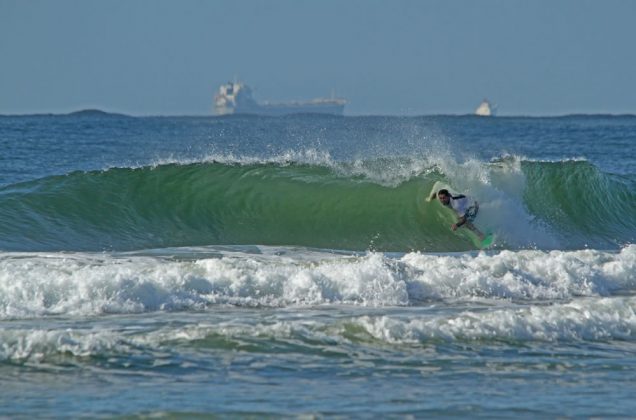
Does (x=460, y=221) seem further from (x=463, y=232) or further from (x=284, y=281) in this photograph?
(x=284, y=281)

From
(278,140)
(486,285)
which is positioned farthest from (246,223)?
(278,140)

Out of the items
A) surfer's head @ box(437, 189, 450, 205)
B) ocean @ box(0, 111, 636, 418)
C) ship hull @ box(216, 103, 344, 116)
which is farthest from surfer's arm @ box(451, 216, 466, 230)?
ship hull @ box(216, 103, 344, 116)

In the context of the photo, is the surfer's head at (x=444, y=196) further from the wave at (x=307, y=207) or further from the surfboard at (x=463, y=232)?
the wave at (x=307, y=207)

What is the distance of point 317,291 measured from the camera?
1345 cm

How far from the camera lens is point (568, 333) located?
11.6 metres

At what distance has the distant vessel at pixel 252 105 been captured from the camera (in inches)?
6324

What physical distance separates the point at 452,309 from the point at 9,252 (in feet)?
25.2

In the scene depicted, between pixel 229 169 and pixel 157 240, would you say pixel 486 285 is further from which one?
pixel 229 169

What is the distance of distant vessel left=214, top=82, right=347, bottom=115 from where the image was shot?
160625 mm

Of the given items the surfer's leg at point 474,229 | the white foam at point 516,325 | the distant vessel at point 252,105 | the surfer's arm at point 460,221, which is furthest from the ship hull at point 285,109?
the white foam at point 516,325

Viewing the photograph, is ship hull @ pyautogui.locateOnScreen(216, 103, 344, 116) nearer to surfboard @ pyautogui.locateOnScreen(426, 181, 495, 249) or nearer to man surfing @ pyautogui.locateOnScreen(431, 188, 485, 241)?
surfboard @ pyautogui.locateOnScreen(426, 181, 495, 249)

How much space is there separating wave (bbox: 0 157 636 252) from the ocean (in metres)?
0.06

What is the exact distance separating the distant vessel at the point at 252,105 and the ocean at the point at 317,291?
441ft

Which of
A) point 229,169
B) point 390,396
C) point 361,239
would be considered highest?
point 229,169
